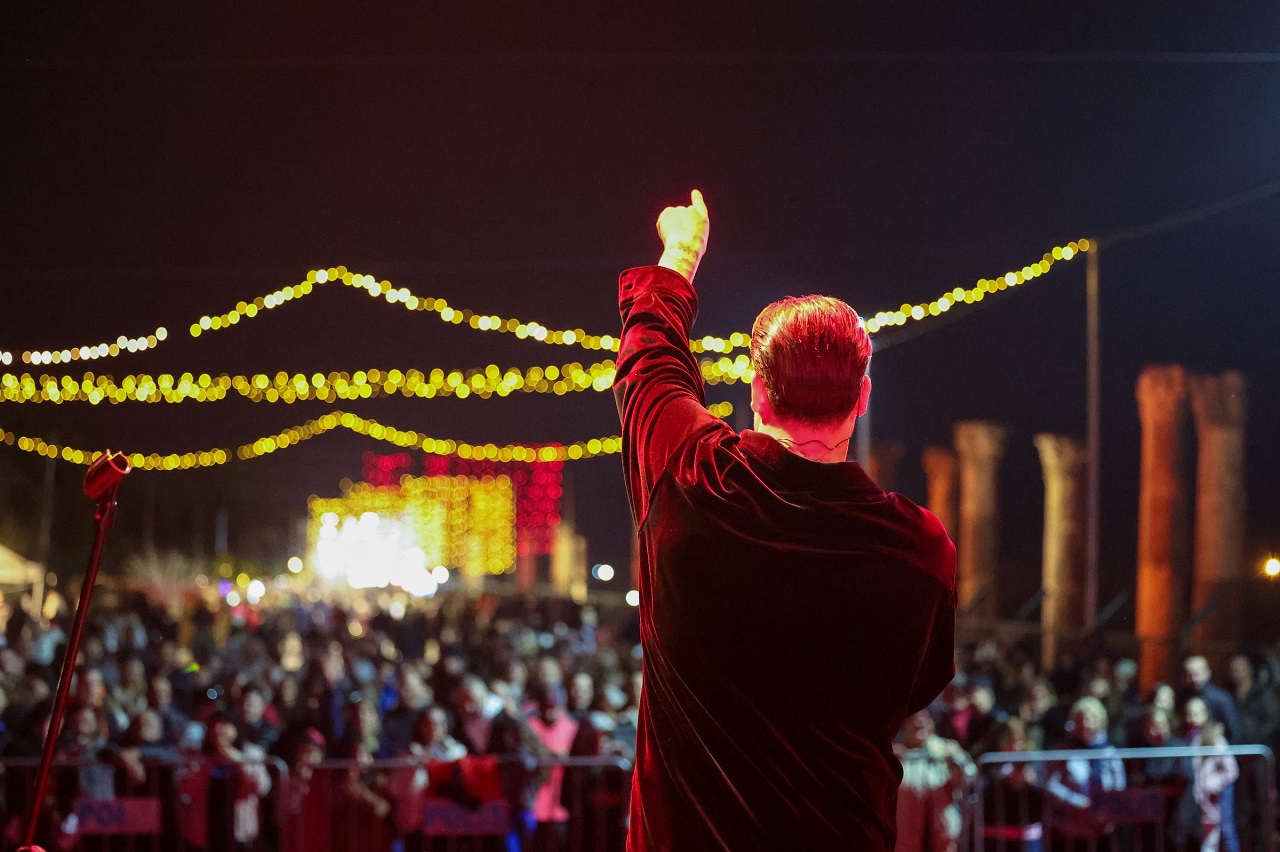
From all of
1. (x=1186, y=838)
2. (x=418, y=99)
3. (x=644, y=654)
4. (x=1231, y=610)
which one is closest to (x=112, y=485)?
(x=644, y=654)

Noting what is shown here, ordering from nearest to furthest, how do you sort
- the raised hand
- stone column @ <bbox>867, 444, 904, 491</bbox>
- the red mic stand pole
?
the raised hand → the red mic stand pole → stone column @ <bbox>867, 444, 904, 491</bbox>

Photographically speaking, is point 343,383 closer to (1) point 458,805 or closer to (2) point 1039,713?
(1) point 458,805

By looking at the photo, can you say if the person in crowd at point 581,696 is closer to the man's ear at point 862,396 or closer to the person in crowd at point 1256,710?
the person in crowd at point 1256,710

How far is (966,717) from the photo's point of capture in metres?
9.34

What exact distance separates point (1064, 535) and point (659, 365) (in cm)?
1765

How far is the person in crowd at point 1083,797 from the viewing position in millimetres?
7707

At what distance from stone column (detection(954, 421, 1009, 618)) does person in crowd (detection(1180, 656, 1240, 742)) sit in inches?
449

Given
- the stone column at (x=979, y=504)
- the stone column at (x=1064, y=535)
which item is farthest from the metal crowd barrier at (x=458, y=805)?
the stone column at (x=979, y=504)

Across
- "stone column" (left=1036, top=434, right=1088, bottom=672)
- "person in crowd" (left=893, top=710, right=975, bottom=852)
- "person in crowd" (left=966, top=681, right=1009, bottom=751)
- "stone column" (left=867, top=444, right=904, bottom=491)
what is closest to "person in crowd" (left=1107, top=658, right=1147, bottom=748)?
"person in crowd" (left=966, top=681, right=1009, bottom=751)

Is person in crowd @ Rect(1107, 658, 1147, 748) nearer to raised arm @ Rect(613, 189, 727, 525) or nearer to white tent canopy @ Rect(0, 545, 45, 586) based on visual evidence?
raised arm @ Rect(613, 189, 727, 525)

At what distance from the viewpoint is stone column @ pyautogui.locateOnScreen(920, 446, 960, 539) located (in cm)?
2344

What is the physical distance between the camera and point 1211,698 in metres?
9.18

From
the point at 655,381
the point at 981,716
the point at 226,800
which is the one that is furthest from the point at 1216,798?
the point at 655,381

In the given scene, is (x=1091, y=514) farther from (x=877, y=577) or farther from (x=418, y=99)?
(x=877, y=577)
